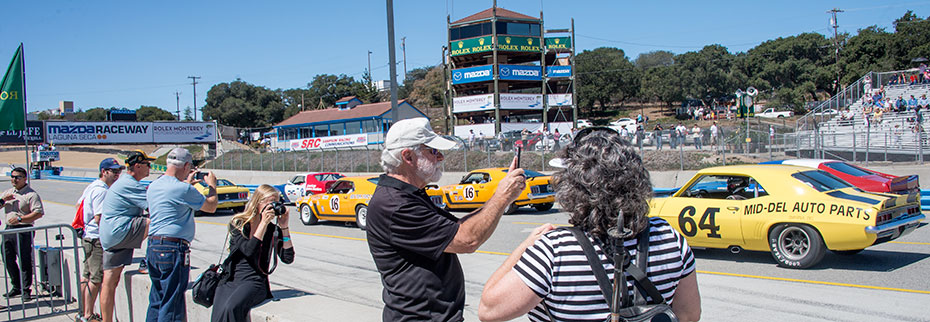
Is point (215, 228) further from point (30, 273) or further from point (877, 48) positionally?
point (877, 48)

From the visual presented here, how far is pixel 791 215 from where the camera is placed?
27.6ft

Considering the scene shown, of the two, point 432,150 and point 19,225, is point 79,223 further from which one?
point 432,150

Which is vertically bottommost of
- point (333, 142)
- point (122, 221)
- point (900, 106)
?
point (122, 221)

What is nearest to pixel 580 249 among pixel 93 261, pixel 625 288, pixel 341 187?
pixel 625 288

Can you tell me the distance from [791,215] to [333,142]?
44222 millimetres

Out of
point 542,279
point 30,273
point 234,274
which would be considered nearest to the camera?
point 542,279

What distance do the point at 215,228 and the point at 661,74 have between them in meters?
73.9

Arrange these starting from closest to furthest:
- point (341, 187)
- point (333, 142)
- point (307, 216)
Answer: point (307, 216)
point (341, 187)
point (333, 142)

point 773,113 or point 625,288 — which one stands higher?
point 773,113

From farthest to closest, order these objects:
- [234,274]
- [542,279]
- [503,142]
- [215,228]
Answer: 1. [503,142]
2. [215,228]
3. [234,274]
4. [542,279]

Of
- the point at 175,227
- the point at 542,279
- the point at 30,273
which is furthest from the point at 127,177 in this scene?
the point at 542,279

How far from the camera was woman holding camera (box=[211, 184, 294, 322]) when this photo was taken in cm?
450

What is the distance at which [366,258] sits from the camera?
36.6 feet

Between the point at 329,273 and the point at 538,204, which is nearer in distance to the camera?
the point at 329,273
